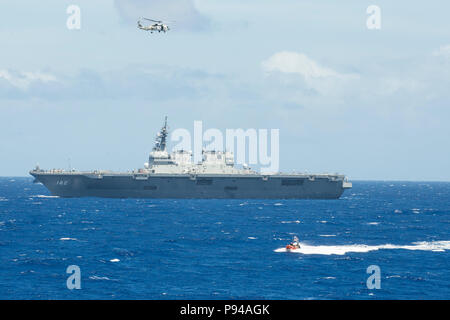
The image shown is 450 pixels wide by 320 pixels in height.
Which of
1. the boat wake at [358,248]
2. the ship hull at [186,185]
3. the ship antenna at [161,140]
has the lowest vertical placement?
the boat wake at [358,248]

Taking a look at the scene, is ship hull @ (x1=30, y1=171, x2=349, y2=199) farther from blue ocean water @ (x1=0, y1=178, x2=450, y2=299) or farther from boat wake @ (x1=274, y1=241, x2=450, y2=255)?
boat wake @ (x1=274, y1=241, x2=450, y2=255)

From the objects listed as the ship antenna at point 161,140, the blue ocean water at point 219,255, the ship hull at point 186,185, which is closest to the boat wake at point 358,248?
the blue ocean water at point 219,255

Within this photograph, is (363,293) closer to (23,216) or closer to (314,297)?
(314,297)

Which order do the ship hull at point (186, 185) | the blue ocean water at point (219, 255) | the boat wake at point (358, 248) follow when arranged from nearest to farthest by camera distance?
the blue ocean water at point (219, 255) → the boat wake at point (358, 248) → the ship hull at point (186, 185)

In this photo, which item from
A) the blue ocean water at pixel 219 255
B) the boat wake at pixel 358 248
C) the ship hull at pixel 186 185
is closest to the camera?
the blue ocean water at pixel 219 255

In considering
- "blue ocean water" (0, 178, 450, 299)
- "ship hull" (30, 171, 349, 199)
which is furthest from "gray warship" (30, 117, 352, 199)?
"blue ocean water" (0, 178, 450, 299)

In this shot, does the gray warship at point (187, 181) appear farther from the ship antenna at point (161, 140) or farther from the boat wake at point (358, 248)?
the boat wake at point (358, 248)

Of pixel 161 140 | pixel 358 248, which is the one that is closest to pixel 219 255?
pixel 358 248

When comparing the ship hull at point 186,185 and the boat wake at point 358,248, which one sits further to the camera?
the ship hull at point 186,185
